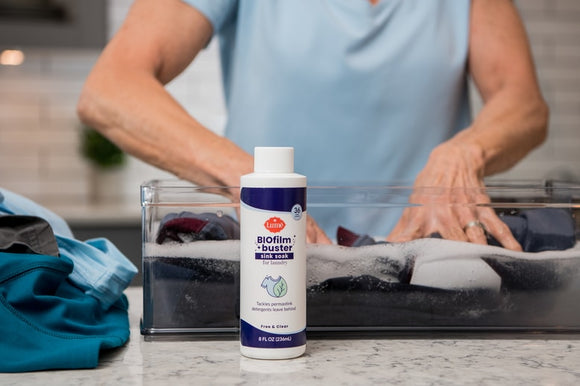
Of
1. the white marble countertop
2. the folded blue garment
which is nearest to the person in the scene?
the folded blue garment

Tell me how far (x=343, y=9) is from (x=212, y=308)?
74cm

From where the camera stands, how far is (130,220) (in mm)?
2299

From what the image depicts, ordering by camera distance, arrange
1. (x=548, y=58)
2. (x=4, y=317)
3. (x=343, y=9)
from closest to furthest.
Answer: (x=4, y=317) < (x=343, y=9) < (x=548, y=58)

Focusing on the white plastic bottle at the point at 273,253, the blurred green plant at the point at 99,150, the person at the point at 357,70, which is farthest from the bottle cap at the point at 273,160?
the blurred green plant at the point at 99,150

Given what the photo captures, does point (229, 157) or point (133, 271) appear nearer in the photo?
point (133, 271)

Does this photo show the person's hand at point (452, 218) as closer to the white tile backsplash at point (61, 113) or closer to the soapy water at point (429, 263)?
the soapy water at point (429, 263)

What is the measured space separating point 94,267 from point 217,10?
25.4 inches

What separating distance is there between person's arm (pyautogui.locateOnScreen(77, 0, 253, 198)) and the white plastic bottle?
248 millimetres

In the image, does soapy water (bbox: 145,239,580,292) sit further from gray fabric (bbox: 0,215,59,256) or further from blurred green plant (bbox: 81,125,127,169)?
blurred green plant (bbox: 81,125,127,169)

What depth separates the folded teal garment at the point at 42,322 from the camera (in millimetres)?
620

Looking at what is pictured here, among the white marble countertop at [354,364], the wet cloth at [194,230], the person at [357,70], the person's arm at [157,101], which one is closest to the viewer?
the white marble countertop at [354,364]

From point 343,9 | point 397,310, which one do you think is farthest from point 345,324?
point 343,9

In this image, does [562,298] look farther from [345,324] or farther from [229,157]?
[229,157]

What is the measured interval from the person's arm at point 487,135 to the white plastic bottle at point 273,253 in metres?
0.15
